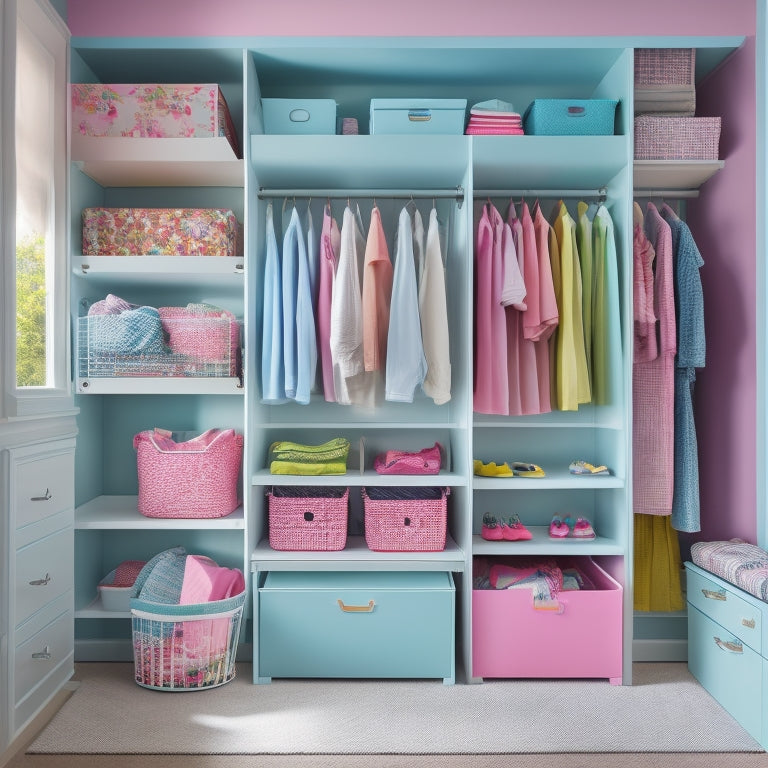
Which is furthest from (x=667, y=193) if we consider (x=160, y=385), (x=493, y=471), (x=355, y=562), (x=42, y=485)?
(x=42, y=485)

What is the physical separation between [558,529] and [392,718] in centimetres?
98

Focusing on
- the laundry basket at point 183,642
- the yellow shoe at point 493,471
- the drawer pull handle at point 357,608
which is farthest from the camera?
the yellow shoe at point 493,471

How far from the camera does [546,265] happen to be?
285 cm

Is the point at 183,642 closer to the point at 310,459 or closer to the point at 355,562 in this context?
the point at 355,562

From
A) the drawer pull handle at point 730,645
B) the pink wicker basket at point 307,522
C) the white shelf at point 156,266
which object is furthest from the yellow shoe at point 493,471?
the white shelf at point 156,266

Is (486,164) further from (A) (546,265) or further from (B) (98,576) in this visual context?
(B) (98,576)

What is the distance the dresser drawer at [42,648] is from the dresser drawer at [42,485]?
338 millimetres

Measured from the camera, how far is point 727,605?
2525 mm

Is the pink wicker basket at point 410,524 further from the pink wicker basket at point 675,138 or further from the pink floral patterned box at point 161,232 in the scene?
the pink wicker basket at point 675,138

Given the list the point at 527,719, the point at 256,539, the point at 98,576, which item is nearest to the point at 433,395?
the point at 256,539

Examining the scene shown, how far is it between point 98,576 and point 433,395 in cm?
162

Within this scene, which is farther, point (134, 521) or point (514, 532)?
point (514, 532)

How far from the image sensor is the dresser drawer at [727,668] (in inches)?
91.9

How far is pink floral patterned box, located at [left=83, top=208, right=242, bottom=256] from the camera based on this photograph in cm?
285
